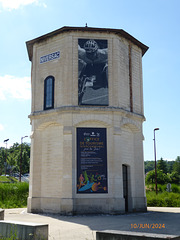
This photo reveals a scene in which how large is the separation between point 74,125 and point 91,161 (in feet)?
9.35

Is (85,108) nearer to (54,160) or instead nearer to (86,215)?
(54,160)

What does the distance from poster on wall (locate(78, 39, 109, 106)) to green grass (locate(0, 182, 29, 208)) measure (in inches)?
461

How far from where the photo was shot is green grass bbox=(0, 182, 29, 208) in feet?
84.9

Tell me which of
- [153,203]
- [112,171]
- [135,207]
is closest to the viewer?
[112,171]

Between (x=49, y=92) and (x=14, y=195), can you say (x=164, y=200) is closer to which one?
(x=14, y=195)

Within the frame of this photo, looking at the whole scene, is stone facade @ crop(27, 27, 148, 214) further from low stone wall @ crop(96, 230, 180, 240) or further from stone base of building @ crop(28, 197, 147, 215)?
low stone wall @ crop(96, 230, 180, 240)

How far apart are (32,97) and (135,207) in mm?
11919

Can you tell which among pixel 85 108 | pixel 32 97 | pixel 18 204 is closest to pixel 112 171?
pixel 85 108

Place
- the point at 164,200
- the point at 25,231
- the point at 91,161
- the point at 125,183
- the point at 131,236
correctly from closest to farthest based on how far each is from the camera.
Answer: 1. the point at 131,236
2. the point at 25,231
3. the point at 91,161
4. the point at 125,183
5. the point at 164,200

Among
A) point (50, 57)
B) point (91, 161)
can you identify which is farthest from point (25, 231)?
point (50, 57)

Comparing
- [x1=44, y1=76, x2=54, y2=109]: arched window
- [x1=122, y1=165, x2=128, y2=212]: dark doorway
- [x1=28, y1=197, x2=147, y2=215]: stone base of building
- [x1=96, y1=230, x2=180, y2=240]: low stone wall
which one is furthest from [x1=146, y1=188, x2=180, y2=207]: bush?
[x1=96, y1=230, x2=180, y2=240]: low stone wall

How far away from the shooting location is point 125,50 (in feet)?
76.7

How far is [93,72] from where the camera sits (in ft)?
70.8

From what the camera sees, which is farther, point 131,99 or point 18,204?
point 18,204
